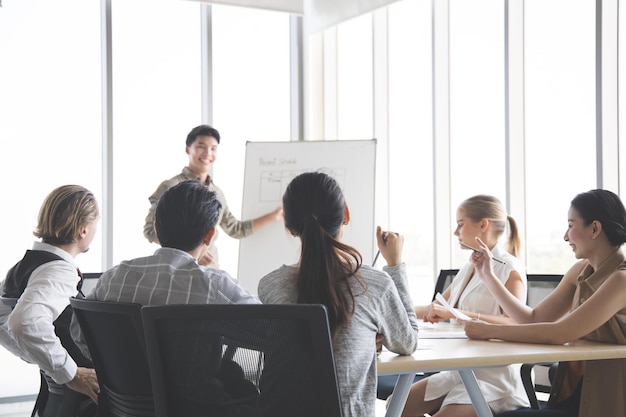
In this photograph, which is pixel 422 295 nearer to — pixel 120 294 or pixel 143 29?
pixel 143 29

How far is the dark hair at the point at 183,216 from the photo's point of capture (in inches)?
80.4

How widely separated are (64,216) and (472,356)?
4.45 ft

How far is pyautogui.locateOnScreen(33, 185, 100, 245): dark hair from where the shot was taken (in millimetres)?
2441

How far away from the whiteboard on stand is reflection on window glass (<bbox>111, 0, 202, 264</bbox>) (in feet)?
3.31

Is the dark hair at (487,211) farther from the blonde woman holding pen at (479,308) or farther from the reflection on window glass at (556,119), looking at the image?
the reflection on window glass at (556,119)

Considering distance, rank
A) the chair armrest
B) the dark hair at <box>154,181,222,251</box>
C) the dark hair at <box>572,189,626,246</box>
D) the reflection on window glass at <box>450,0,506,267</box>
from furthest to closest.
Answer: the reflection on window glass at <box>450,0,506,267</box> → the chair armrest → the dark hair at <box>572,189,626,246</box> → the dark hair at <box>154,181,222,251</box>

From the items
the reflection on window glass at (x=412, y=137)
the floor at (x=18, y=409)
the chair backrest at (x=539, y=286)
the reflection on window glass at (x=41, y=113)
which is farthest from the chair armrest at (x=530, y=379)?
the reflection on window glass at (x=41, y=113)

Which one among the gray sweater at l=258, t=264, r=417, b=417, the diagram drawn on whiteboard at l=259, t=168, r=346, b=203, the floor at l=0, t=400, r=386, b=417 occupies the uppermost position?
the diagram drawn on whiteboard at l=259, t=168, r=346, b=203

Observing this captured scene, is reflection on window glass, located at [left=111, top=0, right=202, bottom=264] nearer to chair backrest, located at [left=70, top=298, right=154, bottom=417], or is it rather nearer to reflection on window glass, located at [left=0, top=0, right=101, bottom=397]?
reflection on window glass, located at [left=0, top=0, right=101, bottom=397]

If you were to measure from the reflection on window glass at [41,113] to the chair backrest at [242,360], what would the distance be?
4.00m

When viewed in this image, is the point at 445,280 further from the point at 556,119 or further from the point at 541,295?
the point at 556,119

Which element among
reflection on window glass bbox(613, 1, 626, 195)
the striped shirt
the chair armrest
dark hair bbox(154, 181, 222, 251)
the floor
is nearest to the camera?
the striped shirt

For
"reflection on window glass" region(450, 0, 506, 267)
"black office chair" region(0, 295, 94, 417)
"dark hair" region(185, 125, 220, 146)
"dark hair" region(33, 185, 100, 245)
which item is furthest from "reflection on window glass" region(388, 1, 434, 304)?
"black office chair" region(0, 295, 94, 417)

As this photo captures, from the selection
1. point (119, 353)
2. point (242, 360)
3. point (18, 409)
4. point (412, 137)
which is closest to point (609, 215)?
point (242, 360)
